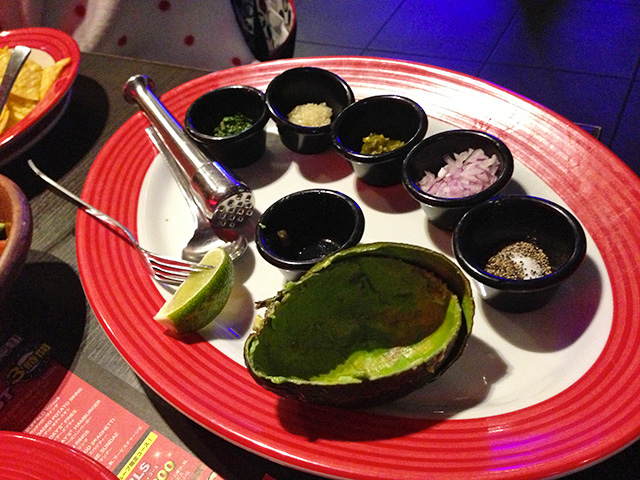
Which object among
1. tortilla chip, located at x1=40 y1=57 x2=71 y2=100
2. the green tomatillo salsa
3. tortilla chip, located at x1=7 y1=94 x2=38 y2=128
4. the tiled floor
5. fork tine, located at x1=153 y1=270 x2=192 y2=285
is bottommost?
the tiled floor

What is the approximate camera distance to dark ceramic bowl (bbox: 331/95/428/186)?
1.37m

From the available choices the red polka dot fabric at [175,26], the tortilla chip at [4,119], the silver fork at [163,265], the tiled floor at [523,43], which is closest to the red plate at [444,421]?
the silver fork at [163,265]

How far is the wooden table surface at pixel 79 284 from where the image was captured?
1.04 m

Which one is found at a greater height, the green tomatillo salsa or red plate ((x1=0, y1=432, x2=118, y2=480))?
the green tomatillo salsa

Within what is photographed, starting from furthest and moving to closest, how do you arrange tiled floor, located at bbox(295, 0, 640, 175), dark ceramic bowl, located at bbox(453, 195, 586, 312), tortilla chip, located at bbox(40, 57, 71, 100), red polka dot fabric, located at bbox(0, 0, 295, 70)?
tiled floor, located at bbox(295, 0, 640, 175) → red polka dot fabric, located at bbox(0, 0, 295, 70) → tortilla chip, located at bbox(40, 57, 71, 100) → dark ceramic bowl, located at bbox(453, 195, 586, 312)

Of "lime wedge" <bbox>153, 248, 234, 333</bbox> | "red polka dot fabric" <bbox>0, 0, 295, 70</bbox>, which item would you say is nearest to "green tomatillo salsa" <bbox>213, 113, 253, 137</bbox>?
"lime wedge" <bbox>153, 248, 234, 333</bbox>

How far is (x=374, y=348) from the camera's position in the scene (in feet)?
3.27

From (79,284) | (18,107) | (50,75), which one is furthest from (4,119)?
(79,284)

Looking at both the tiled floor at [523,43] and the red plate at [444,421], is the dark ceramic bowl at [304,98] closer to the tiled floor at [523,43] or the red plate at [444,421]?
the red plate at [444,421]

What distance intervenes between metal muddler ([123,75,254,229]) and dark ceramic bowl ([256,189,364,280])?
0.12 metres

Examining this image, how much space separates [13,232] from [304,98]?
→ 92 centimetres

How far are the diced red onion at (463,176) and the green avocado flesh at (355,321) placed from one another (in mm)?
365

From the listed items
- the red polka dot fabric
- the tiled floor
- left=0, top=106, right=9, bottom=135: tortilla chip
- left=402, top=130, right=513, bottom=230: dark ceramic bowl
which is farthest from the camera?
the tiled floor

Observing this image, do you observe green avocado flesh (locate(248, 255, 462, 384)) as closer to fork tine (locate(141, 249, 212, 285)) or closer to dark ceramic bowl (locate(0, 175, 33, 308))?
fork tine (locate(141, 249, 212, 285))
